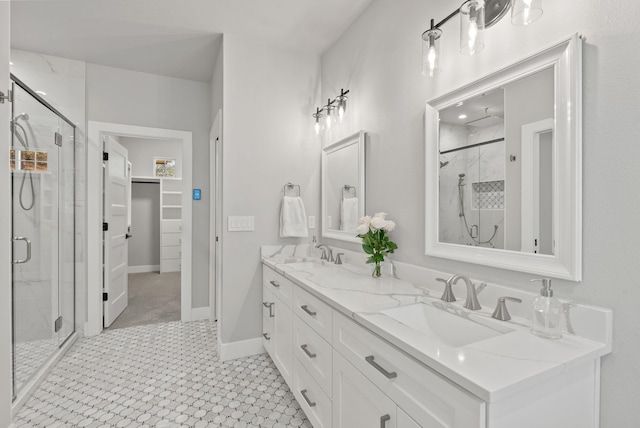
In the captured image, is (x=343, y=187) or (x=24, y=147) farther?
(x=343, y=187)

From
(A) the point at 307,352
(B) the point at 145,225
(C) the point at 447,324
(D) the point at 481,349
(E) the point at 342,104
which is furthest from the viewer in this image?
(B) the point at 145,225

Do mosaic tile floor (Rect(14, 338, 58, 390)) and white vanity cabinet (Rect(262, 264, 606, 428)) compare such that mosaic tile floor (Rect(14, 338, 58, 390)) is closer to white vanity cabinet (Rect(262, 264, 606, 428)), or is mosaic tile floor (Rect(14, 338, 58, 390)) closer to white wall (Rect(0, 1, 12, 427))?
white wall (Rect(0, 1, 12, 427))

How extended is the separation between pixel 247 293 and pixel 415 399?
6.39 feet

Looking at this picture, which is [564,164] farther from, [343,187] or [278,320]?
[278,320]

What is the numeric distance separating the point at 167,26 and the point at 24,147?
1.38 meters

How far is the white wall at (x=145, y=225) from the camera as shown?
6.14 m

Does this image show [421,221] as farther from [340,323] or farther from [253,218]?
[253,218]

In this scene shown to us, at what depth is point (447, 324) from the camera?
127cm

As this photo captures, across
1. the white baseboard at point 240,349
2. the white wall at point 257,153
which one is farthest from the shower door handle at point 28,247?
the white baseboard at point 240,349

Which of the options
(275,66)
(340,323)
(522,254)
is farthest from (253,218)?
(522,254)

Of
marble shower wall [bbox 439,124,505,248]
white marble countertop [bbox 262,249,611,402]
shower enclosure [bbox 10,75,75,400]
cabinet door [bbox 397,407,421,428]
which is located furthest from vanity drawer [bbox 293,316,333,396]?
shower enclosure [bbox 10,75,75,400]

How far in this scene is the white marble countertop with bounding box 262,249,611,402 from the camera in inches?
29.3

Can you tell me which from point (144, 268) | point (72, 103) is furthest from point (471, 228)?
point (144, 268)

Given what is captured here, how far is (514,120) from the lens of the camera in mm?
1231
